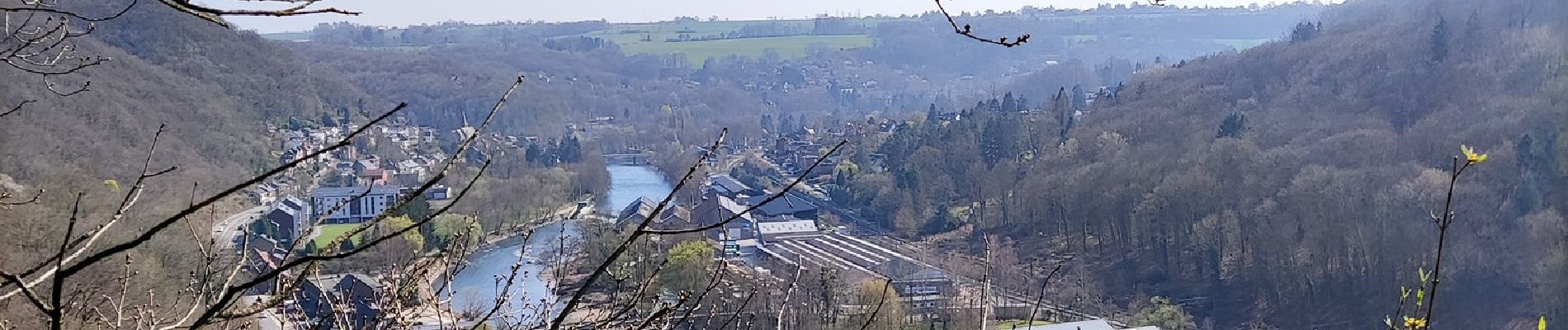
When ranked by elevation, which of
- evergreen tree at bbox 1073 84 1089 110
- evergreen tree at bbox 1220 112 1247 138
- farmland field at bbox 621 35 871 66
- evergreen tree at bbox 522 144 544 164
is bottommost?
evergreen tree at bbox 522 144 544 164

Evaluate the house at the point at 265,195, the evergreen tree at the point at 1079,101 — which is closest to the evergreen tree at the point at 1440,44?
the evergreen tree at the point at 1079,101

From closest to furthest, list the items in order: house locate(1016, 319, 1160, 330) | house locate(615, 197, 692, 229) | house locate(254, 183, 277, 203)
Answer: house locate(1016, 319, 1160, 330), house locate(615, 197, 692, 229), house locate(254, 183, 277, 203)

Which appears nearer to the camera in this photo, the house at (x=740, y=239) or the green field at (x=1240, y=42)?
the house at (x=740, y=239)

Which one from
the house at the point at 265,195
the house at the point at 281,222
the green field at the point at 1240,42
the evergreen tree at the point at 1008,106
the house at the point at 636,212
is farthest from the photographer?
the green field at the point at 1240,42

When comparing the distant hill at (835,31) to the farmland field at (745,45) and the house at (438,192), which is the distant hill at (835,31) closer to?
the farmland field at (745,45)

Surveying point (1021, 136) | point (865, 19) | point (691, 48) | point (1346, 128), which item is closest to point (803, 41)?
point (691, 48)

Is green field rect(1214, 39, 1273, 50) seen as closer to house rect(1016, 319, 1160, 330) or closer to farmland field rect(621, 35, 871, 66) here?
farmland field rect(621, 35, 871, 66)

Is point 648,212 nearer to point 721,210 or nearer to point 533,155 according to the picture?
point 721,210

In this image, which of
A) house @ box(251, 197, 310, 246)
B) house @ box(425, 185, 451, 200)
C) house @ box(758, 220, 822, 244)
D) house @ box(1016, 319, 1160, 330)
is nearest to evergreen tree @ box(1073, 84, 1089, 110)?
house @ box(758, 220, 822, 244)
